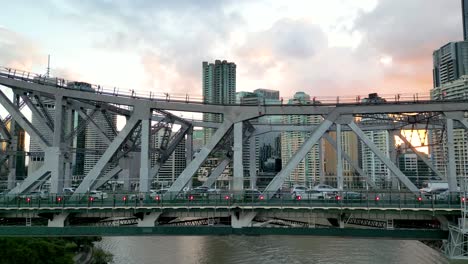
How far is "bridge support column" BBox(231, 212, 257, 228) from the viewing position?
3075 cm

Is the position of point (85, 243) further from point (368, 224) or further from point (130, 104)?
point (368, 224)

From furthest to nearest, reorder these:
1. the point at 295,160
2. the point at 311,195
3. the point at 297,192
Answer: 1. the point at 297,192
2. the point at 295,160
3. the point at 311,195

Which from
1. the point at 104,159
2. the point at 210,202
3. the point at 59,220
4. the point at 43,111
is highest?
the point at 43,111

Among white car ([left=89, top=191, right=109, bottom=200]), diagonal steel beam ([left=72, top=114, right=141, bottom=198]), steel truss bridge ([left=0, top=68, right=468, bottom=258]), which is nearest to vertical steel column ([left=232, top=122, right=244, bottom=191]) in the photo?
steel truss bridge ([left=0, top=68, right=468, bottom=258])

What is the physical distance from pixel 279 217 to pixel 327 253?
31874 mm

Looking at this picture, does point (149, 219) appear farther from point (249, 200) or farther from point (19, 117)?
point (19, 117)

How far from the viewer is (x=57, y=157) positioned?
36.6 meters

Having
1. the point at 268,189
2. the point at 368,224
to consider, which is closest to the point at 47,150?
the point at 268,189

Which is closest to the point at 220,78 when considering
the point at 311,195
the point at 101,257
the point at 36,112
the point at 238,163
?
the point at 101,257

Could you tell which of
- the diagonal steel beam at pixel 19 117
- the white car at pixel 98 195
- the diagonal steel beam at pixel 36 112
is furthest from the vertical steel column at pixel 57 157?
the white car at pixel 98 195

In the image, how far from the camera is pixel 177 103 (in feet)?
120

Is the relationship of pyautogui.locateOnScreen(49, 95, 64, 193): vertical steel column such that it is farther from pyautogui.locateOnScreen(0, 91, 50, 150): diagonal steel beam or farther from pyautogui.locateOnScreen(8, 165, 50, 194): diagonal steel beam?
pyautogui.locateOnScreen(0, 91, 50, 150): diagonal steel beam

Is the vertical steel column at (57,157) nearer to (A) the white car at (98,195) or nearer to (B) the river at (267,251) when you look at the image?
(A) the white car at (98,195)

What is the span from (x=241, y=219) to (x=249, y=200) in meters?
1.62
